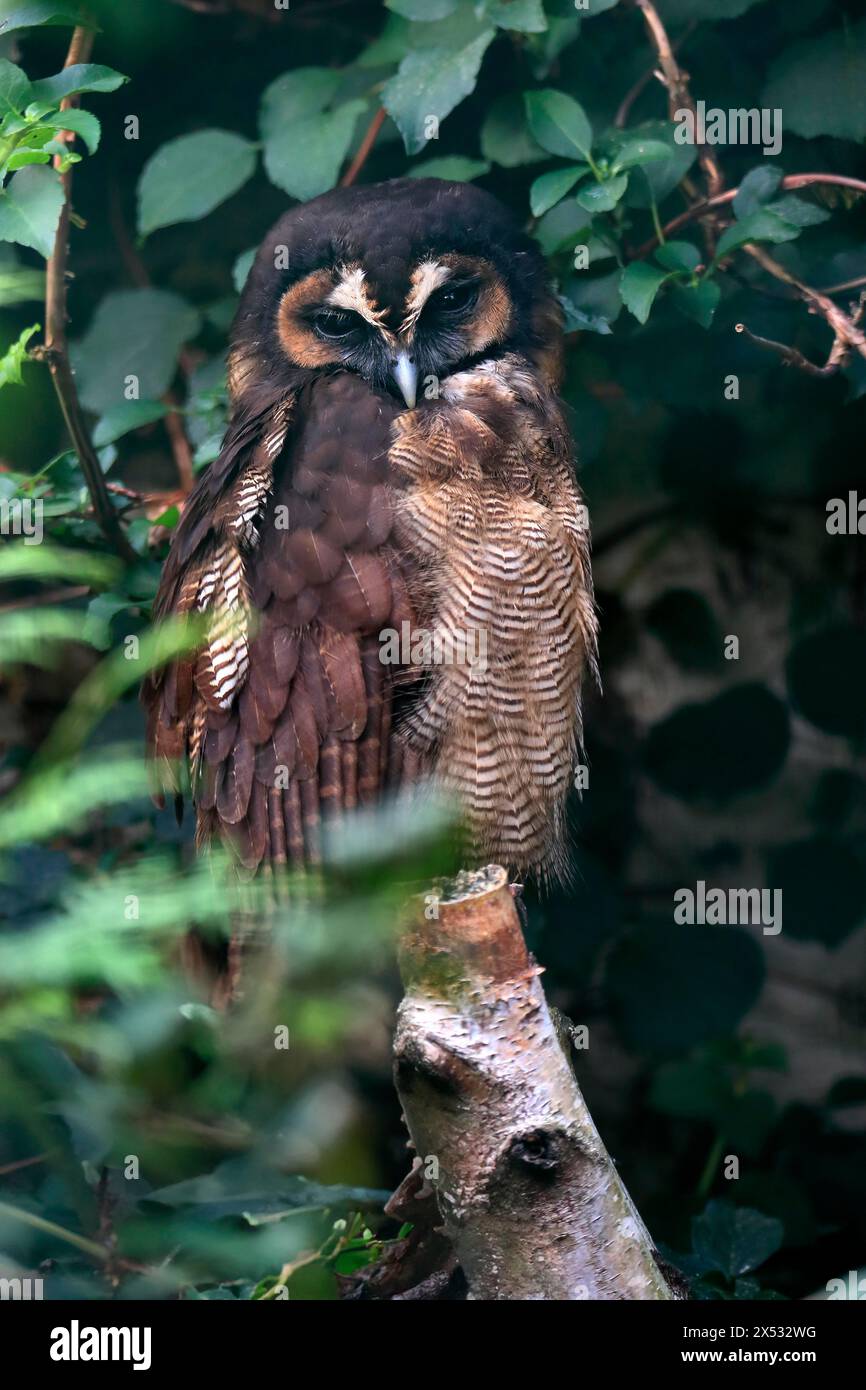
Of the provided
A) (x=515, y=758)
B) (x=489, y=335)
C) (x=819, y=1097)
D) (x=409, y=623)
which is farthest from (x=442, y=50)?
(x=819, y=1097)

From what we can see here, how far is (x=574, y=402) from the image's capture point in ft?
7.82

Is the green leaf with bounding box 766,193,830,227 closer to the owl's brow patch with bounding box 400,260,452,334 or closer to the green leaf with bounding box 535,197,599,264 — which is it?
the green leaf with bounding box 535,197,599,264

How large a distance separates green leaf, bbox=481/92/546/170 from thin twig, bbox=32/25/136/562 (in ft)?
2.30

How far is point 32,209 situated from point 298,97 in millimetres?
753

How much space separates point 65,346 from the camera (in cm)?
214

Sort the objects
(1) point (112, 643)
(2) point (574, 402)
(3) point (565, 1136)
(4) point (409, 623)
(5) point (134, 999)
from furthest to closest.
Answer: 1. (2) point (574, 402)
2. (1) point (112, 643)
3. (4) point (409, 623)
4. (3) point (565, 1136)
5. (5) point (134, 999)

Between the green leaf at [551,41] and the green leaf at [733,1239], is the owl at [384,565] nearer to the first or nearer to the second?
the green leaf at [551,41]

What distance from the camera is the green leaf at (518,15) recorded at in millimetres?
2053

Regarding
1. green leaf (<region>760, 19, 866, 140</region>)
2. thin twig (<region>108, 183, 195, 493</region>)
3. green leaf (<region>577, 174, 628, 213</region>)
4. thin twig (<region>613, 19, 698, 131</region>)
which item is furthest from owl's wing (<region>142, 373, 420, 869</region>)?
green leaf (<region>760, 19, 866, 140</region>)

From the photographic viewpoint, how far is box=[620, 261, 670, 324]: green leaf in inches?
77.5

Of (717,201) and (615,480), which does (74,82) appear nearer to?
(717,201)

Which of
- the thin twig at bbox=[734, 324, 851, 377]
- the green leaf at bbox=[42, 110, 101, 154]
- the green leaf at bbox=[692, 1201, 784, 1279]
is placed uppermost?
the green leaf at bbox=[42, 110, 101, 154]

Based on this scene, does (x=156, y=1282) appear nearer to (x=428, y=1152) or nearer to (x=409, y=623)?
(x=428, y=1152)
